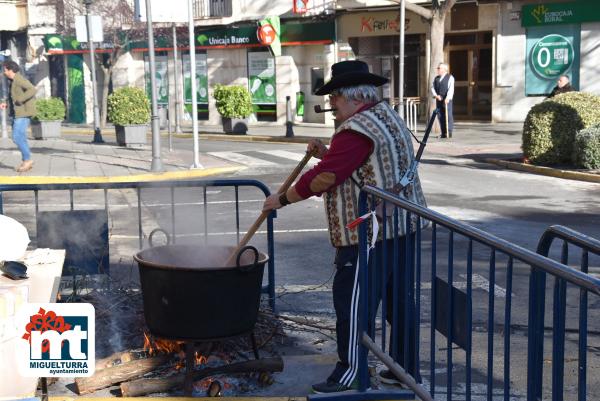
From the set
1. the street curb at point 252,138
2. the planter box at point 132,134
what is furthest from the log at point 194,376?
the street curb at point 252,138

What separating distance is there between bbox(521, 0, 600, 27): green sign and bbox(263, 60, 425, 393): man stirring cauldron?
77.2ft

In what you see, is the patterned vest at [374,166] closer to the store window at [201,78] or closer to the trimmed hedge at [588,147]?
the trimmed hedge at [588,147]

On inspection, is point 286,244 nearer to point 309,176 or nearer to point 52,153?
point 309,176

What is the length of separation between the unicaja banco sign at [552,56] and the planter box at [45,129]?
1407cm

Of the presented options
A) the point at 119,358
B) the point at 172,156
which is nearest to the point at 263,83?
the point at 172,156

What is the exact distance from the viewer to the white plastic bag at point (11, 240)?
5.18 m

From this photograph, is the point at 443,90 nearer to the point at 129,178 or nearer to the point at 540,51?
the point at 540,51

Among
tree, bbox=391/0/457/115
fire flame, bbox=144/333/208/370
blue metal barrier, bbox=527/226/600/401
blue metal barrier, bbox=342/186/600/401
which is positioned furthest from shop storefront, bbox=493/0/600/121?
blue metal barrier, bbox=527/226/600/401

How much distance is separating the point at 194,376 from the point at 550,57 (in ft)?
80.4

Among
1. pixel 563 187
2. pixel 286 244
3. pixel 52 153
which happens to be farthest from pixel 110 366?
pixel 52 153

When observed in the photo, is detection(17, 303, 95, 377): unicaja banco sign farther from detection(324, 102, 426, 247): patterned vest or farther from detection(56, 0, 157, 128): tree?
detection(56, 0, 157, 128): tree

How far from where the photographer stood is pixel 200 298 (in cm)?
468

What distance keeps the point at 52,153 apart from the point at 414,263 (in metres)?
17.8

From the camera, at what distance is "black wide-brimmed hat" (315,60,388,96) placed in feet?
16.1
